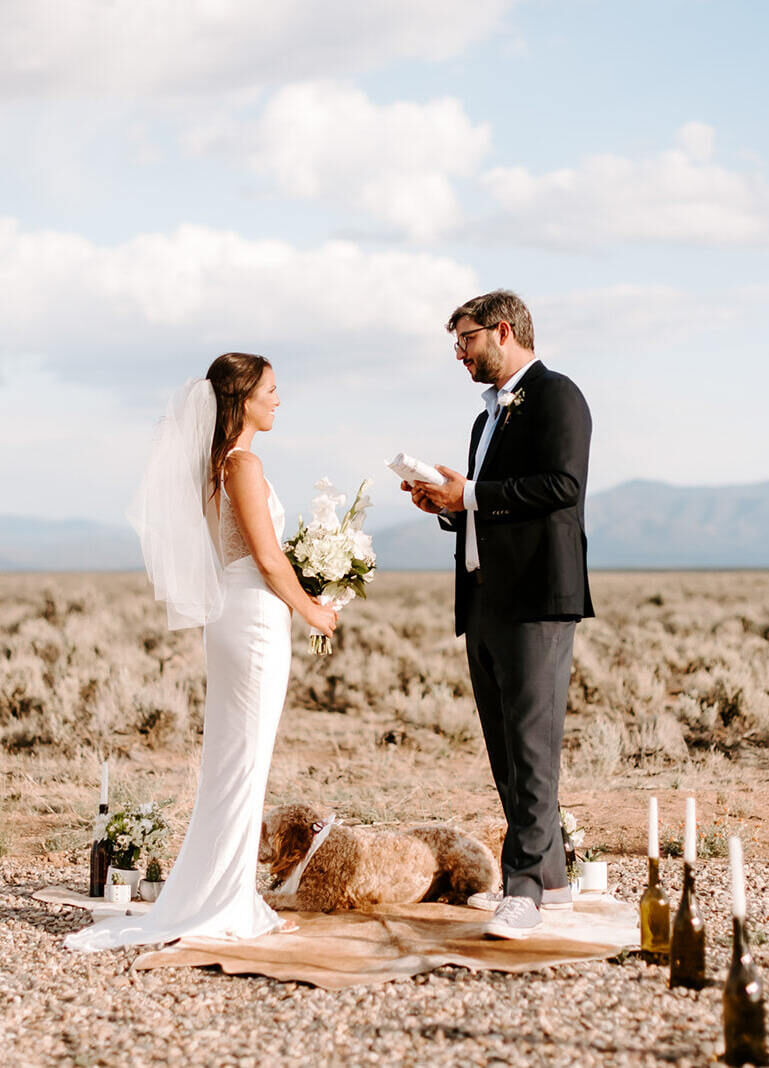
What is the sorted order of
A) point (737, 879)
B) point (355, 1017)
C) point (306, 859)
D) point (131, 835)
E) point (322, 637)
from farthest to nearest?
1. point (131, 835)
2. point (306, 859)
3. point (322, 637)
4. point (355, 1017)
5. point (737, 879)

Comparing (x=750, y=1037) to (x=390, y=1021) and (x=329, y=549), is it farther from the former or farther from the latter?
(x=329, y=549)

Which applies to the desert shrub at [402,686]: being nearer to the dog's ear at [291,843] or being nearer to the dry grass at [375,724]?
the dry grass at [375,724]

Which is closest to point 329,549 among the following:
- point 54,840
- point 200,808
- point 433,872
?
point 200,808

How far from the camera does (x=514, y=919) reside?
232 inches

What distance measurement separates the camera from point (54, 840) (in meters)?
9.13

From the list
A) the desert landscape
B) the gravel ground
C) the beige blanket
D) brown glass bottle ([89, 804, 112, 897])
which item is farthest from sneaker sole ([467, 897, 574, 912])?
brown glass bottle ([89, 804, 112, 897])

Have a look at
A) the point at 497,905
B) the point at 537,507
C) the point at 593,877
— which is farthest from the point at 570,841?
the point at 537,507

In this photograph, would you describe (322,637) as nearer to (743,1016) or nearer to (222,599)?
(222,599)

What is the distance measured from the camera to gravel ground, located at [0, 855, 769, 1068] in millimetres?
4445

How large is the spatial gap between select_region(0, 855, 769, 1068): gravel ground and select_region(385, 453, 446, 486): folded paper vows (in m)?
2.30

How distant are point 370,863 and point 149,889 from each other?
1.36 meters

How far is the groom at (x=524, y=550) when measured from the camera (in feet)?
19.9

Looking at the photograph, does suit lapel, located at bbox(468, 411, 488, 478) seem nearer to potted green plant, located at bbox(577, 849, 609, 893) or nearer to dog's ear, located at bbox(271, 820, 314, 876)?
dog's ear, located at bbox(271, 820, 314, 876)

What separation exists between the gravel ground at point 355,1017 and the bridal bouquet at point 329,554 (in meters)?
1.86
